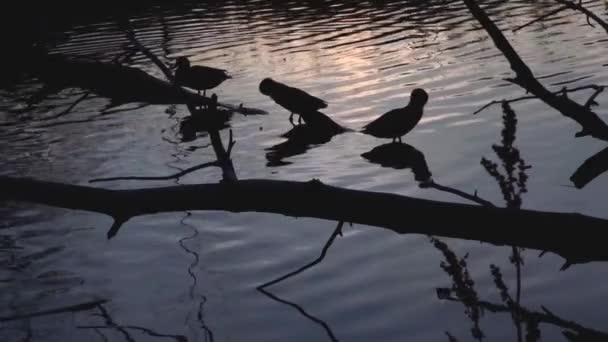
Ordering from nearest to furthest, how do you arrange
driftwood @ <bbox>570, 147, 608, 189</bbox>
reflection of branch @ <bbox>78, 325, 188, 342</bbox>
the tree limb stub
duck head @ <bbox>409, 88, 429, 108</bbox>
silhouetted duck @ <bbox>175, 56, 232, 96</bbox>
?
1. the tree limb stub
2. driftwood @ <bbox>570, 147, 608, 189</bbox>
3. reflection of branch @ <bbox>78, 325, 188, 342</bbox>
4. duck head @ <bbox>409, 88, 429, 108</bbox>
5. silhouetted duck @ <bbox>175, 56, 232, 96</bbox>

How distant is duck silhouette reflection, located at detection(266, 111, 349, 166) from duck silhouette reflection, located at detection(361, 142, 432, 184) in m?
1.09

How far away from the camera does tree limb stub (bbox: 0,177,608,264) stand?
4102mm

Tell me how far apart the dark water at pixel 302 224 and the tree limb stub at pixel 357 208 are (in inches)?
57.9

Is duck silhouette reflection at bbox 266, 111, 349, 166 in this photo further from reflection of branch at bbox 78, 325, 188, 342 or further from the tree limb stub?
the tree limb stub

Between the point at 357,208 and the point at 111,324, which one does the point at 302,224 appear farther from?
the point at 357,208

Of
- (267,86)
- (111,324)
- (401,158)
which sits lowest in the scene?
(267,86)

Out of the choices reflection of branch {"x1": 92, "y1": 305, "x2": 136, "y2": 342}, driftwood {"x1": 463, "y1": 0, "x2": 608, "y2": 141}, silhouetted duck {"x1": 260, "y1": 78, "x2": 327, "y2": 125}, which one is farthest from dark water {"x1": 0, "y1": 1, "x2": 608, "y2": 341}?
driftwood {"x1": 463, "y1": 0, "x2": 608, "y2": 141}

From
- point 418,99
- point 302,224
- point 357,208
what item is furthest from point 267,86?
point 357,208

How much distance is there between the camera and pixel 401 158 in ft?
38.1

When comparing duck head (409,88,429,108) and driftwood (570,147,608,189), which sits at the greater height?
driftwood (570,147,608,189)

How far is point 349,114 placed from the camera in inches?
606

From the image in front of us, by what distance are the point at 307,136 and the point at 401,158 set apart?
2593 millimetres

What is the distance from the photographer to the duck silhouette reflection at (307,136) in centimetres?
1275

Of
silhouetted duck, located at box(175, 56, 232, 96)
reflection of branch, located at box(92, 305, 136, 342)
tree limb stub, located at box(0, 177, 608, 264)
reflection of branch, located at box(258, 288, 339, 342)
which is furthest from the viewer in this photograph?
silhouetted duck, located at box(175, 56, 232, 96)
